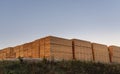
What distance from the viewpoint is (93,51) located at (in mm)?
20531

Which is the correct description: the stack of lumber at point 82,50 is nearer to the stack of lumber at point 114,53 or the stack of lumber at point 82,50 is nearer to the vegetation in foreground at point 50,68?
the stack of lumber at point 114,53

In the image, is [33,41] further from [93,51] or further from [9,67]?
[9,67]

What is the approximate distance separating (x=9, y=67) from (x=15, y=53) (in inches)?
461

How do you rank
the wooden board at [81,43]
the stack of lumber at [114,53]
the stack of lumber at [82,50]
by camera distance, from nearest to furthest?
the stack of lumber at [82,50], the wooden board at [81,43], the stack of lumber at [114,53]

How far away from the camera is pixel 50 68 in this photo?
10.3 meters

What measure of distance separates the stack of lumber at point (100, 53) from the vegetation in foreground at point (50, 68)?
8.26 m

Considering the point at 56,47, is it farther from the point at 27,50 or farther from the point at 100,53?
the point at 100,53

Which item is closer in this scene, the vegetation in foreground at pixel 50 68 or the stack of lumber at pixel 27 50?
the vegetation in foreground at pixel 50 68

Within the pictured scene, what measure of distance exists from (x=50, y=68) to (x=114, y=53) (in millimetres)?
14152

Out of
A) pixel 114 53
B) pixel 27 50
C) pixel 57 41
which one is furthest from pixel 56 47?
pixel 114 53

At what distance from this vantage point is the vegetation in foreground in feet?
31.4

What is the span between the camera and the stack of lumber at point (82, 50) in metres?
18.4

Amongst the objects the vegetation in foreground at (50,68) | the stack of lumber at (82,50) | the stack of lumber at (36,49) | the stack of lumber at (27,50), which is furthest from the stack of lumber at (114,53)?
Answer: the vegetation in foreground at (50,68)

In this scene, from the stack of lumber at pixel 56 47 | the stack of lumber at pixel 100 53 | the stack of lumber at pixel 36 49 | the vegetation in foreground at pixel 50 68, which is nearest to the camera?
the vegetation in foreground at pixel 50 68
